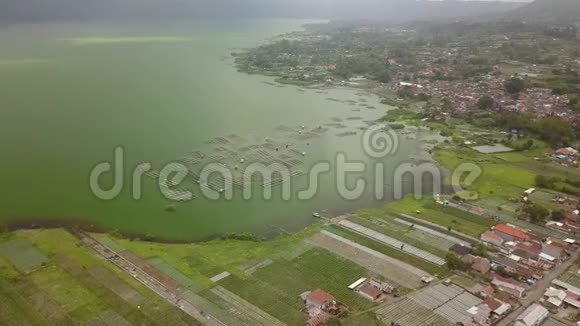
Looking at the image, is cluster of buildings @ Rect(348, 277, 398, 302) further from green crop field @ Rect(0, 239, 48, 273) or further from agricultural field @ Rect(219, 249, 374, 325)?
green crop field @ Rect(0, 239, 48, 273)

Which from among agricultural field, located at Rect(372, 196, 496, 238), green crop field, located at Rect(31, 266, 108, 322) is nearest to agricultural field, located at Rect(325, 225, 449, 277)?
agricultural field, located at Rect(372, 196, 496, 238)

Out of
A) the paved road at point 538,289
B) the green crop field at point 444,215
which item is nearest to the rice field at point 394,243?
the green crop field at point 444,215

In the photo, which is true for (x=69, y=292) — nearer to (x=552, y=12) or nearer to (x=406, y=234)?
(x=406, y=234)

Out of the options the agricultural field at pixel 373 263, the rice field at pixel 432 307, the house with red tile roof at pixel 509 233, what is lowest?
the rice field at pixel 432 307

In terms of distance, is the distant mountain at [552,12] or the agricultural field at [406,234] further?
the distant mountain at [552,12]

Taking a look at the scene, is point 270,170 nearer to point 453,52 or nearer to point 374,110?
point 374,110

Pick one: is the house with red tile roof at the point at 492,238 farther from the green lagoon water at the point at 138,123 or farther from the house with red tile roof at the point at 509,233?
the green lagoon water at the point at 138,123

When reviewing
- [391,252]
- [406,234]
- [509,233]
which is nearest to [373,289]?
[391,252]
